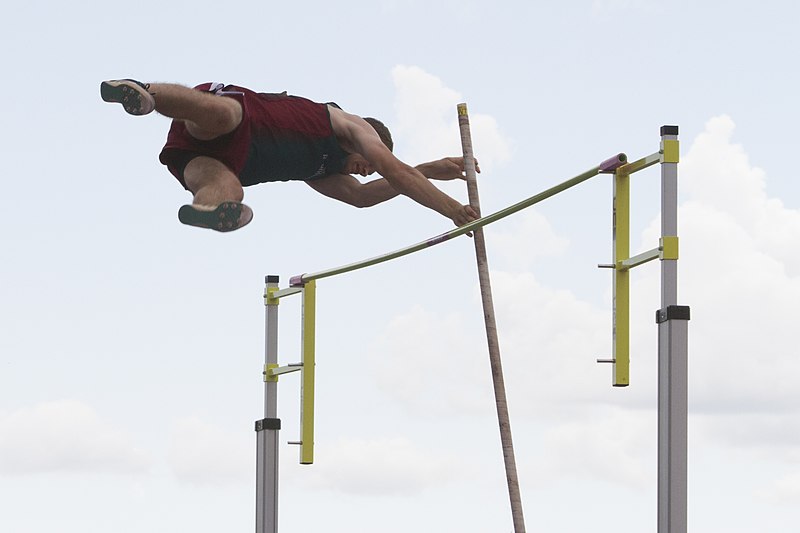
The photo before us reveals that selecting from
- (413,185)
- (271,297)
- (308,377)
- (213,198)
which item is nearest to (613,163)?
(413,185)

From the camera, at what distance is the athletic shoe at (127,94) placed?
23.3ft

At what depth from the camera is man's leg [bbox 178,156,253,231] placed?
7.23 meters

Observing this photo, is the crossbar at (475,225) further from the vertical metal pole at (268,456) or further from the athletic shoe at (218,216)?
the athletic shoe at (218,216)

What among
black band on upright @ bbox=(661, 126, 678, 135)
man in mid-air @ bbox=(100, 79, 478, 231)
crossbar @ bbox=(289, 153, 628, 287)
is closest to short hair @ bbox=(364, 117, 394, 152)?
man in mid-air @ bbox=(100, 79, 478, 231)

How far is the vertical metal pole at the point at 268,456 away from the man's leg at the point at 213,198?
2.11 meters

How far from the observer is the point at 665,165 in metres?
6.55

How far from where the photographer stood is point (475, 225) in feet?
25.5

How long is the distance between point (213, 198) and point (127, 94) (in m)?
0.65

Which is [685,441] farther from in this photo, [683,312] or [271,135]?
[271,135]

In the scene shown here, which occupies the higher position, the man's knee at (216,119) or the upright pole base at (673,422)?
the man's knee at (216,119)

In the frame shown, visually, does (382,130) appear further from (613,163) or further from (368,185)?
(613,163)

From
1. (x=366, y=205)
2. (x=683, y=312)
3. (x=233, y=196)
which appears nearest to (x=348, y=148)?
(x=366, y=205)

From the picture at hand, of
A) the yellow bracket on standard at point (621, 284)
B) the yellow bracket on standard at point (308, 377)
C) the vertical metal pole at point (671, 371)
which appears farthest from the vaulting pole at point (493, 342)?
the vertical metal pole at point (671, 371)

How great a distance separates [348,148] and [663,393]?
107 inches
